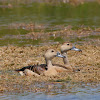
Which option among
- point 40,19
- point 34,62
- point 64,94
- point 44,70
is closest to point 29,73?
point 44,70

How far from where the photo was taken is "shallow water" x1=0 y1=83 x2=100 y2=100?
980 centimetres

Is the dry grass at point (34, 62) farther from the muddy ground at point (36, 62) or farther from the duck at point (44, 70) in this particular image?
the duck at point (44, 70)

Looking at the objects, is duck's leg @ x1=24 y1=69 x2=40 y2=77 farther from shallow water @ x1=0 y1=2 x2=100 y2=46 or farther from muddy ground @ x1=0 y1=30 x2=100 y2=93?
shallow water @ x1=0 y1=2 x2=100 y2=46

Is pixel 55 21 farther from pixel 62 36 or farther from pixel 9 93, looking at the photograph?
pixel 9 93

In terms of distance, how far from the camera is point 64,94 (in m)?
10.1

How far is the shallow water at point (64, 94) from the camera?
9797 millimetres

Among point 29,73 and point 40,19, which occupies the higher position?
point 40,19

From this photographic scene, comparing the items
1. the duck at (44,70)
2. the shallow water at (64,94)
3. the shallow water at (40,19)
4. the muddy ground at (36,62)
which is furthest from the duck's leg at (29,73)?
the shallow water at (40,19)

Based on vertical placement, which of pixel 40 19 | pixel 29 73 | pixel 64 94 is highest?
pixel 40 19

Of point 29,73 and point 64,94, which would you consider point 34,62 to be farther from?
point 64,94

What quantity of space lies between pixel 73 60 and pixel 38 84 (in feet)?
12.1

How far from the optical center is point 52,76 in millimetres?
12039

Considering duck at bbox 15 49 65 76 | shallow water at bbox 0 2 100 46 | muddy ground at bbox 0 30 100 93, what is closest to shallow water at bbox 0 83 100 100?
muddy ground at bbox 0 30 100 93

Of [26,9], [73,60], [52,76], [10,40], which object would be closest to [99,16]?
[26,9]
